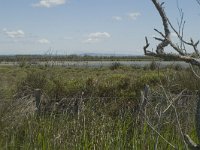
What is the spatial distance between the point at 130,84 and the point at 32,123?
30.2ft

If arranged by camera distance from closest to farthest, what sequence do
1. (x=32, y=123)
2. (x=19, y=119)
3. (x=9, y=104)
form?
(x=32, y=123) → (x=19, y=119) → (x=9, y=104)

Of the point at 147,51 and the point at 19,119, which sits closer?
the point at 147,51

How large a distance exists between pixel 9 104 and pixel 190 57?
6.50 metres

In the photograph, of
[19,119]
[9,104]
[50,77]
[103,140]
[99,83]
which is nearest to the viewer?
[103,140]

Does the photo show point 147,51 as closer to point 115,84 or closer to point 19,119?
point 19,119

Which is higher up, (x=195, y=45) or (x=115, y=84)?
(x=195, y=45)

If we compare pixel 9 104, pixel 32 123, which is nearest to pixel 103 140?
pixel 32 123

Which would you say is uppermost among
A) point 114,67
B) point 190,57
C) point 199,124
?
point 190,57

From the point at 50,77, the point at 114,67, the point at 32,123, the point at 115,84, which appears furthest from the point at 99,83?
the point at 114,67

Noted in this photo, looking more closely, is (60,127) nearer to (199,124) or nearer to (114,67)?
(199,124)

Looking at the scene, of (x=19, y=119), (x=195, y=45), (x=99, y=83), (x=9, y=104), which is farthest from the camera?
(x=99, y=83)

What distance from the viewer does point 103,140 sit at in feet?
15.4

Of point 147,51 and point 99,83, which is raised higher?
point 147,51

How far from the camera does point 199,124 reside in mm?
1728
